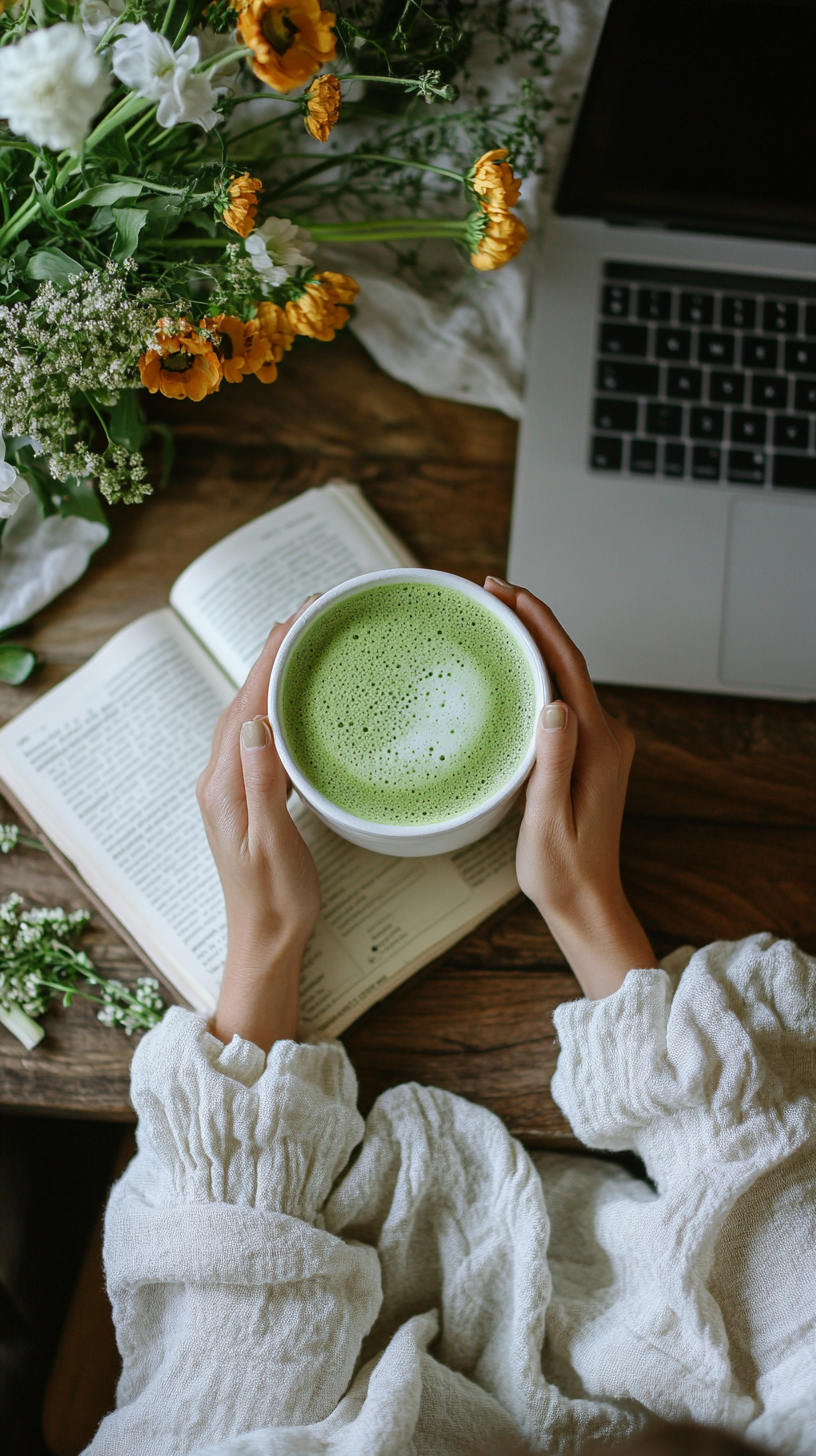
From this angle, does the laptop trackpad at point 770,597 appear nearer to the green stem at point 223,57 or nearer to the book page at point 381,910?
the book page at point 381,910

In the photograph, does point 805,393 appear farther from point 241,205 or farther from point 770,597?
point 241,205

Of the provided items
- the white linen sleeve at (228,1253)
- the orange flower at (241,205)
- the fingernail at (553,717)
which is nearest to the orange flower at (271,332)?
the orange flower at (241,205)

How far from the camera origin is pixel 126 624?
3.12 feet

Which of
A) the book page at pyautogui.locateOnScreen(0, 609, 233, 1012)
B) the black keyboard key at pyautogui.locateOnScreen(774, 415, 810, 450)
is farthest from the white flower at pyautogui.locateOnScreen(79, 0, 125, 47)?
the black keyboard key at pyautogui.locateOnScreen(774, 415, 810, 450)

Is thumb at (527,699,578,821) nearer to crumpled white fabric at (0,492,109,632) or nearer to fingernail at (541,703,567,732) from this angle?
fingernail at (541,703,567,732)

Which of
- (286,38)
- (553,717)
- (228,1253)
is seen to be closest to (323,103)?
(286,38)

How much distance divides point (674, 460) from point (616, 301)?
0.18 m

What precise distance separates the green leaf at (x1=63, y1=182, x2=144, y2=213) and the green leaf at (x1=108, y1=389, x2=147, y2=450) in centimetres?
22

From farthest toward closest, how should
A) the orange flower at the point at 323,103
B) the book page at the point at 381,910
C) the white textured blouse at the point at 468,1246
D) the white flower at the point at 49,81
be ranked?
the book page at the point at 381,910, the white textured blouse at the point at 468,1246, the orange flower at the point at 323,103, the white flower at the point at 49,81

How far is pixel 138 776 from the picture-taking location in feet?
2.93

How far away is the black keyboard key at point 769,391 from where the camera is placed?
0.92 m

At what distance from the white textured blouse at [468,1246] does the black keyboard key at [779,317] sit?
62 centimetres

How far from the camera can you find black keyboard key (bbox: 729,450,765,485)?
0.92 m

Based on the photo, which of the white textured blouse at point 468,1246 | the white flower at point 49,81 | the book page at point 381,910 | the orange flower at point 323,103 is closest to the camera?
the white flower at point 49,81
